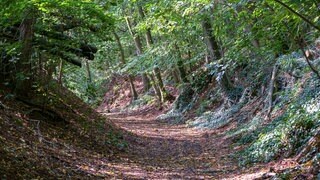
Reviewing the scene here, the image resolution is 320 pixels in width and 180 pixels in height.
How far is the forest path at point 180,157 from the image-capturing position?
8.85m

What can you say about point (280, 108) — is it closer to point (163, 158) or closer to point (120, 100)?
point (163, 158)

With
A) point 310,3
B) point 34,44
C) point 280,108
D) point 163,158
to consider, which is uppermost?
point 34,44

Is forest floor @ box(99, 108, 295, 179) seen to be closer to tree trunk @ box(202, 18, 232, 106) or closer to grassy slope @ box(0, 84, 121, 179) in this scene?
grassy slope @ box(0, 84, 121, 179)

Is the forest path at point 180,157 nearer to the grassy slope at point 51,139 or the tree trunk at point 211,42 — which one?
the grassy slope at point 51,139

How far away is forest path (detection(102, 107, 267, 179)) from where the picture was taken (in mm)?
8852

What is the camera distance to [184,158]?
1108 centimetres

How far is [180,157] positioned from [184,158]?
207 millimetres

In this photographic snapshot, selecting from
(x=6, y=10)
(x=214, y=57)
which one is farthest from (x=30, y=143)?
(x=214, y=57)

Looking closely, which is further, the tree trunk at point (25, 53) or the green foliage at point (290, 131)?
the tree trunk at point (25, 53)

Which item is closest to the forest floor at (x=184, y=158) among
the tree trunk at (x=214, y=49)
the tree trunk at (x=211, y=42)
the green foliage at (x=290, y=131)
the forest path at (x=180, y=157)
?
the forest path at (x=180, y=157)

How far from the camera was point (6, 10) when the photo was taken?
8.30 m

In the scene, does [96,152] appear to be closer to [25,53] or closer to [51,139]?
[51,139]

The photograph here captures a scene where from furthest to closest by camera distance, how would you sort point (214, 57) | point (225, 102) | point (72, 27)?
point (214, 57), point (225, 102), point (72, 27)

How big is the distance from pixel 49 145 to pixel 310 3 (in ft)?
20.1
